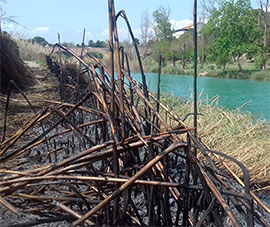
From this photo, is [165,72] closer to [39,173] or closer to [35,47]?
[35,47]

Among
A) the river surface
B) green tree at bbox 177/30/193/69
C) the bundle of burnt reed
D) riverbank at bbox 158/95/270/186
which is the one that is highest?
green tree at bbox 177/30/193/69

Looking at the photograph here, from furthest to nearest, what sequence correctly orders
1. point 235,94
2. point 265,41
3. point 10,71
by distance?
point 265,41, point 235,94, point 10,71

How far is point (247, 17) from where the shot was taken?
46.3ft

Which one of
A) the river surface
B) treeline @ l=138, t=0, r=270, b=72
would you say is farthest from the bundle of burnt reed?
treeline @ l=138, t=0, r=270, b=72

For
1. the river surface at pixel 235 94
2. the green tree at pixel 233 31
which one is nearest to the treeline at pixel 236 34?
the green tree at pixel 233 31

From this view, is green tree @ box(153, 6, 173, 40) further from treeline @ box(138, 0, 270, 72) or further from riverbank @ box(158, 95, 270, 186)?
riverbank @ box(158, 95, 270, 186)

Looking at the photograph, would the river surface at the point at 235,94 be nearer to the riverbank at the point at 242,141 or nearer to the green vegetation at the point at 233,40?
the riverbank at the point at 242,141

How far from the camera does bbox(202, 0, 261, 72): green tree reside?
14047mm

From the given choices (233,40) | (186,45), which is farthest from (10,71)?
(186,45)

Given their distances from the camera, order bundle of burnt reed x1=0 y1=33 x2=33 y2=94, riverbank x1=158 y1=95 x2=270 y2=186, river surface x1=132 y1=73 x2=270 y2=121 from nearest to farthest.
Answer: riverbank x1=158 y1=95 x2=270 y2=186 → bundle of burnt reed x1=0 y1=33 x2=33 y2=94 → river surface x1=132 y1=73 x2=270 y2=121

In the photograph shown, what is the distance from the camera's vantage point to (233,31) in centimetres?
1427

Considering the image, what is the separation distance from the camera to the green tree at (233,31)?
14047 mm

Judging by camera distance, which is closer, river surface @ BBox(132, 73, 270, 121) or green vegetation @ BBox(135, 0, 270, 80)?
river surface @ BBox(132, 73, 270, 121)

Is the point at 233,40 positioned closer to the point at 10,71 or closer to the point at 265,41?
the point at 265,41
